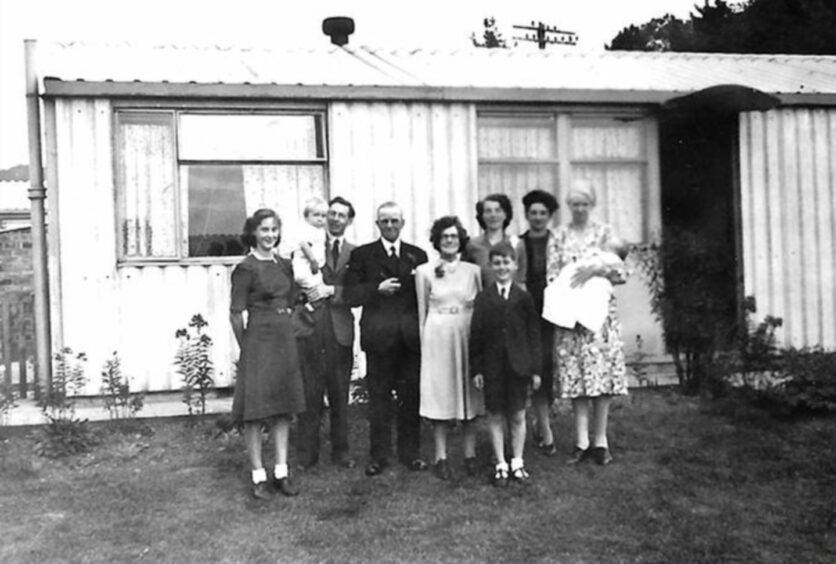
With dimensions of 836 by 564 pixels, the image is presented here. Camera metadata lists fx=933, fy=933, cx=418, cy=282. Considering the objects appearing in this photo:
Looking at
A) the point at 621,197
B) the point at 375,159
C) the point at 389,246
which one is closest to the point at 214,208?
the point at 375,159

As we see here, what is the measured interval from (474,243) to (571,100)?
3.42 meters

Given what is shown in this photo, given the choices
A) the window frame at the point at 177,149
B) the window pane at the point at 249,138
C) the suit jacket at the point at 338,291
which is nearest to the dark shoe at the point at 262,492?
the suit jacket at the point at 338,291

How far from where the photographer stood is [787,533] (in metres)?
4.79

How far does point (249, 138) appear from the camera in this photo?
27.7 feet

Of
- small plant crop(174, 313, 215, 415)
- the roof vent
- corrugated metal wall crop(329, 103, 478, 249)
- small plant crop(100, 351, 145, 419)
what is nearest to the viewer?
small plant crop(174, 313, 215, 415)

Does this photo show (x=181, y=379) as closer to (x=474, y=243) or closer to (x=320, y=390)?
(x=320, y=390)

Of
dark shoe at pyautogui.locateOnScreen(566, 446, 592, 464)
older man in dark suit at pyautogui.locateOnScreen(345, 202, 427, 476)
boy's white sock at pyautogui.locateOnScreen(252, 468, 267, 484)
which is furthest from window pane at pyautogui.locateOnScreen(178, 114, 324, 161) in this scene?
dark shoe at pyautogui.locateOnScreen(566, 446, 592, 464)

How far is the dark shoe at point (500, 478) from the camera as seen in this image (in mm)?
5578

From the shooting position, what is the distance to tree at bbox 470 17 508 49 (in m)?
41.8

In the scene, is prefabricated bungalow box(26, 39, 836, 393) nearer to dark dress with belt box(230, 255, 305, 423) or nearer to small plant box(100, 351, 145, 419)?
small plant box(100, 351, 145, 419)

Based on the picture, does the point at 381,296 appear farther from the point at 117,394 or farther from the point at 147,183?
the point at 147,183

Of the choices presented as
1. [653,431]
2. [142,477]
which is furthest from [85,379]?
[653,431]

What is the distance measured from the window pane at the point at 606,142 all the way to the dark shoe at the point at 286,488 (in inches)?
198

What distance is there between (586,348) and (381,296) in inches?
53.4
